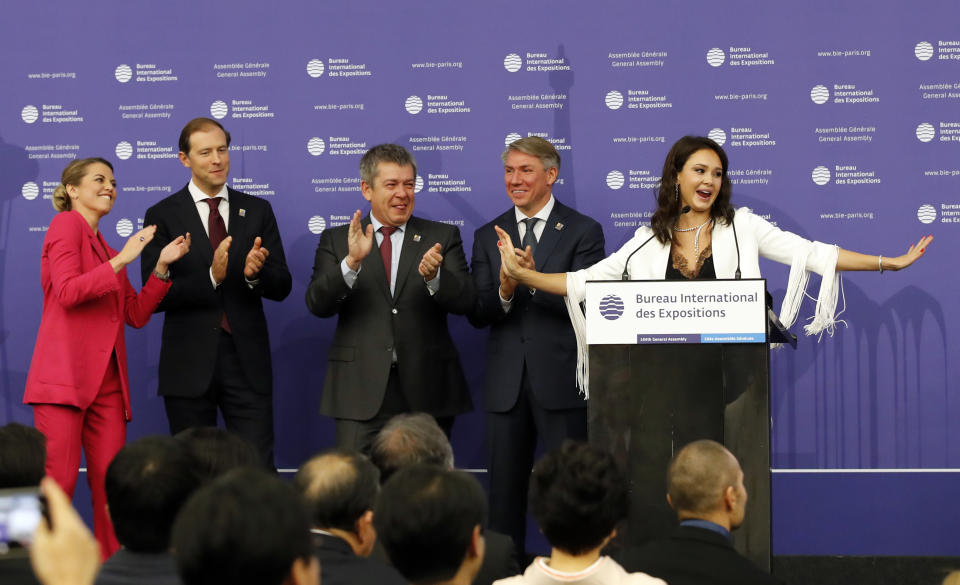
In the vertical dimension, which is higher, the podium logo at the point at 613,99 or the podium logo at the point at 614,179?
the podium logo at the point at 613,99

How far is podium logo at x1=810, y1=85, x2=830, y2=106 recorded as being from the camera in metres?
5.26

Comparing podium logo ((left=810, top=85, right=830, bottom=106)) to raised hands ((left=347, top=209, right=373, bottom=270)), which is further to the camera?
podium logo ((left=810, top=85, right=830, bottom=106))

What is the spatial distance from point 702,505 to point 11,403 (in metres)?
4.20

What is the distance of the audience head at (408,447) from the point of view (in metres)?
2.96

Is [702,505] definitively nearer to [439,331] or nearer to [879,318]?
[439,331]

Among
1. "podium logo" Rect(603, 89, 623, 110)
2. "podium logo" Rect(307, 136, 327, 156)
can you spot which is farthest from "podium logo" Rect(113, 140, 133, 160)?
"podium logo" Rect(603, 89, 623, 110)

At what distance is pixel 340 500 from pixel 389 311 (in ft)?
7.83

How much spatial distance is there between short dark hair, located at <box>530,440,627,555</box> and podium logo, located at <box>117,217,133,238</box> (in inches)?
147

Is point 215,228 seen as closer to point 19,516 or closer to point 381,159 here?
point 381,159

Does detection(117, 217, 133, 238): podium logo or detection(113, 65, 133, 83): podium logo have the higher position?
detection(113, 65, 133, 83): podium logo

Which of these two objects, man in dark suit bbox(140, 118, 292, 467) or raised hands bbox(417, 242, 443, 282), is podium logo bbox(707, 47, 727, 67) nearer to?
raised hands bbox(417, 242, 443, 282)

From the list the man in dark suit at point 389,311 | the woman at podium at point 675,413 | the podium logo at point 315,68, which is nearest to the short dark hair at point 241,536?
the woman at podium at point 675,413

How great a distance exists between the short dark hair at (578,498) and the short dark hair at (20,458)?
1.14 metres

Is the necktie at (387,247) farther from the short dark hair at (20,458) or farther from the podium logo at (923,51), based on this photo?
the podium logo at (923,51)
